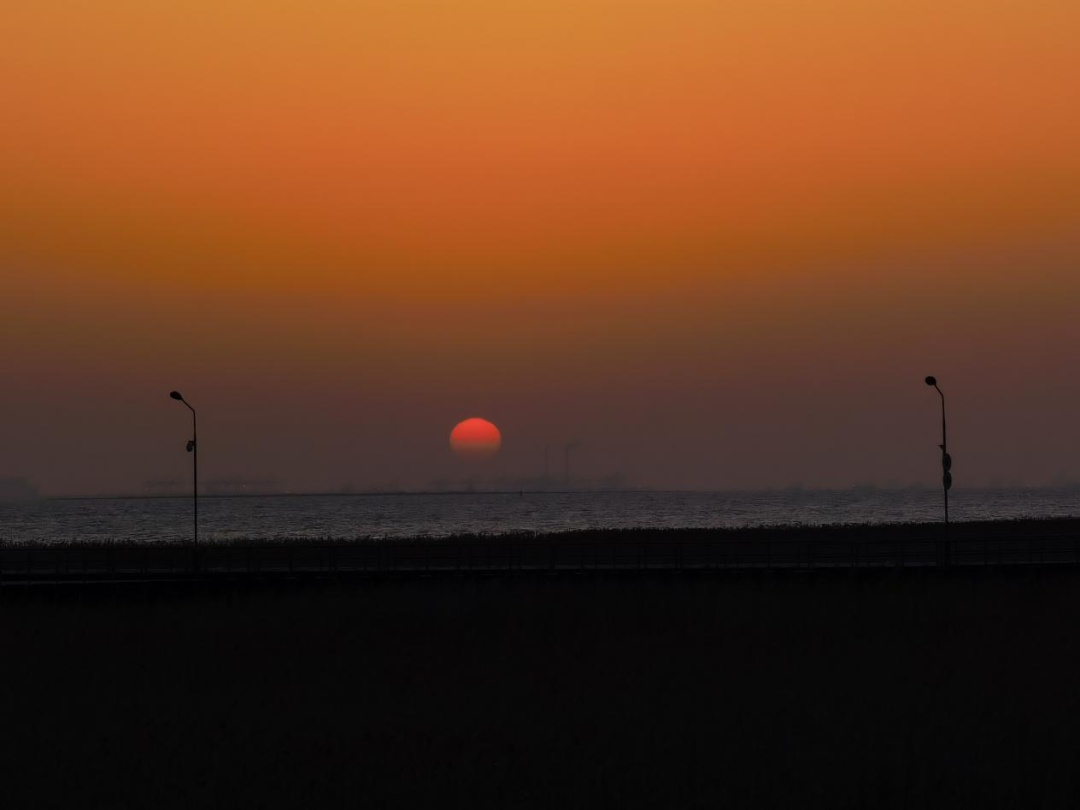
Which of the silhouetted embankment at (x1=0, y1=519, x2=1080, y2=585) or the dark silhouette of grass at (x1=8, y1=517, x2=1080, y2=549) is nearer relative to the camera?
the silhouetted embankment at (x1=0, y1=519, x2=1080, y2=585)

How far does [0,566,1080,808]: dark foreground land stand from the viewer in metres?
18.4

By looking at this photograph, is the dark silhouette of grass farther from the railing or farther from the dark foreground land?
the dark foreground land

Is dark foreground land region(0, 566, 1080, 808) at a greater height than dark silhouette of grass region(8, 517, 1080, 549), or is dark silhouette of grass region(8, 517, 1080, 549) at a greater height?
dark foreground land region(0, 566, 1080, 808)

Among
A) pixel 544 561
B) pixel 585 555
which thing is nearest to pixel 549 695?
pixel 544 561

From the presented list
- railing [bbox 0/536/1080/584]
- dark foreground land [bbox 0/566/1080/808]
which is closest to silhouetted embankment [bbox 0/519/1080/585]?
railing [bbox 0/536/1080/584]

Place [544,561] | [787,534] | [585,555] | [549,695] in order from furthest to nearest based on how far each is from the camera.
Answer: [787,534] < [585,555] < [544,561] < [549,695]

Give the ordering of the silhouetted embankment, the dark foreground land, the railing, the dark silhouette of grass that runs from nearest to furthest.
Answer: the dark foreground land < the railing < the silhouetted embankment < the dark silhouette of grass

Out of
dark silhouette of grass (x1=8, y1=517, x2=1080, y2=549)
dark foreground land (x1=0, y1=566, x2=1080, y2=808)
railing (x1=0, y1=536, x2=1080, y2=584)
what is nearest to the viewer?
dark foreground land (x1=0, y1=566, x2=1080, y2=808)

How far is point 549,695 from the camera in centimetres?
2502

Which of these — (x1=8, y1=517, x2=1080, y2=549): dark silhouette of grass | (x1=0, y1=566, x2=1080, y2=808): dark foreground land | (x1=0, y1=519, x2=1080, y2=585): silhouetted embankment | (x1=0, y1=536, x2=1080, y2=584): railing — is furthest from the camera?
(x1=8, y1=517, x2=1080, y2=549): dark silhouette of grass

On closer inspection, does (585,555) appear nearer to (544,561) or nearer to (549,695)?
(544,561)

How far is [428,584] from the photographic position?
43.2m

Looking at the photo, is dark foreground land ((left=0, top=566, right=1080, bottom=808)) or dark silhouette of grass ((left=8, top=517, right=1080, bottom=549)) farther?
dark silhouette of grass ((left=8, top=517, right=1080, bottom=549))

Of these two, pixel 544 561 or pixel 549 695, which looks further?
pixel 544 561
